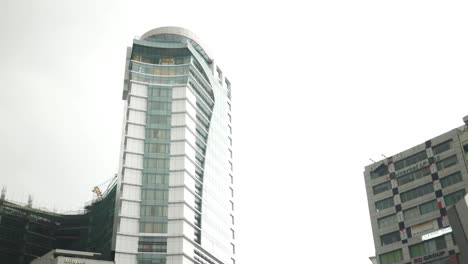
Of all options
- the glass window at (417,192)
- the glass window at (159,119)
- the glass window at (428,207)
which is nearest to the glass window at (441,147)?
the glass window at (417,192)

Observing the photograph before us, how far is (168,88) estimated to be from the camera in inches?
5733

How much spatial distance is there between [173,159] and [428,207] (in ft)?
189

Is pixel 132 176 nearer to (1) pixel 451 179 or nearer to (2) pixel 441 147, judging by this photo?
(2) pixel 441 147

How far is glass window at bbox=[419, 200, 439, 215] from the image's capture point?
352 ft

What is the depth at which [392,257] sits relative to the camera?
361ft

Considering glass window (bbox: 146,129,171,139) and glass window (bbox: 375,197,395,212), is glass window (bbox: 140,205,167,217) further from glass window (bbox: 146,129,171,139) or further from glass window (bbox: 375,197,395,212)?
glass window (bbox: 375,197,395,212)

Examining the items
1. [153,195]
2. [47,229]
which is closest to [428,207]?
[153,195]

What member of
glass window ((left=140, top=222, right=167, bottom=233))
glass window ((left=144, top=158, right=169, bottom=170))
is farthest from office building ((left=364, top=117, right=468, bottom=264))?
glass window ((left=144, top=158, right=169, bottom=170))

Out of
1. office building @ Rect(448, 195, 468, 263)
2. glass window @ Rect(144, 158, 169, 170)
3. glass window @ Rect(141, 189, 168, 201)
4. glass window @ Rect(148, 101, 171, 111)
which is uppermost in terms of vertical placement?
glass window @ Rect(148, 101, 171, 111)

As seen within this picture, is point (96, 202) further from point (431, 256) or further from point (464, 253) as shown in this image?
point (464, 253)

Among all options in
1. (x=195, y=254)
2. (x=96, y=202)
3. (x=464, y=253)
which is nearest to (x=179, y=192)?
(x=195, y=254)

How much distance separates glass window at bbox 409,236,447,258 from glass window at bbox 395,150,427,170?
1661 cm

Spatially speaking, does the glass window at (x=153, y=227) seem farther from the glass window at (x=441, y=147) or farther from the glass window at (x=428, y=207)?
the glass window at (x=441, y=147)

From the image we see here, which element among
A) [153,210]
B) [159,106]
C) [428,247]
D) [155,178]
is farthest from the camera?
[159,106]
